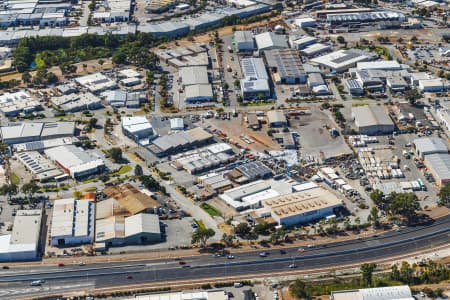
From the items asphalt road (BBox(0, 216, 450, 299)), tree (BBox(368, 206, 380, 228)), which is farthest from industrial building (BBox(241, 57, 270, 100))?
asphalt road (BBox(0, 216, 450, 299))

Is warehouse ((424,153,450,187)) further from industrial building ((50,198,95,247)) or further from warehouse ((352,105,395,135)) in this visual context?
industrial building ((50,198,95,247))

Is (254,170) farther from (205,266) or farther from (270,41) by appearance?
(270,41)

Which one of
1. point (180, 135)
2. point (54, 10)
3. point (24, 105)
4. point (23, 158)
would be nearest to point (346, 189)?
point (180, 135)

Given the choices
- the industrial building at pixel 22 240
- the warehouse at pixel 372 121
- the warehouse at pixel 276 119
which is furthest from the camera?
the warehouse at pixel 276 119

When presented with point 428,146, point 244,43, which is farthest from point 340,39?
point 428,146

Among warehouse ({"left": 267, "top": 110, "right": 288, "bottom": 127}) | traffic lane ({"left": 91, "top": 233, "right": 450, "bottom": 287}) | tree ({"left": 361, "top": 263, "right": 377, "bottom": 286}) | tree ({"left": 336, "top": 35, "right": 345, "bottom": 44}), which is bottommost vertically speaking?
tree ({"left": 336, "top": 35, "right": 345, "bottom": 44})

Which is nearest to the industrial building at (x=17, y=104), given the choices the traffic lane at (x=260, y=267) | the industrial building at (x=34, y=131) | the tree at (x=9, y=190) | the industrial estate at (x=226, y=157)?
the industrial estate at (x=226, y=157)

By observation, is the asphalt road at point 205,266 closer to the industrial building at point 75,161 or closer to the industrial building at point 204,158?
the industrial building at point 204,158
